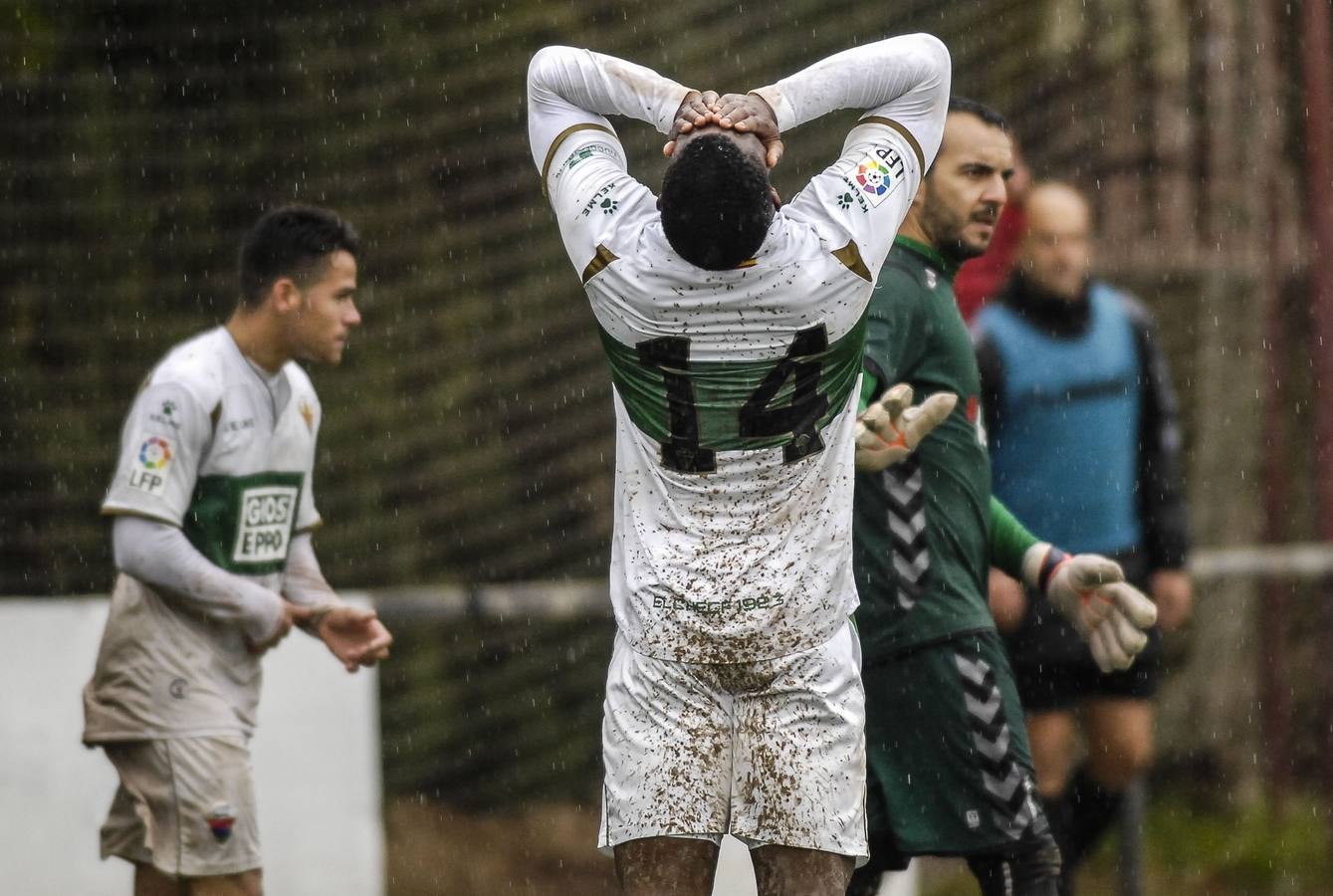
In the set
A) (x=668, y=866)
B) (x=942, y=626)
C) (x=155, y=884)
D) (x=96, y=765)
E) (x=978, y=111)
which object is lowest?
(x=155, y=884)

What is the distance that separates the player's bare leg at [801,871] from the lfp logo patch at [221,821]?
1637 millimetres

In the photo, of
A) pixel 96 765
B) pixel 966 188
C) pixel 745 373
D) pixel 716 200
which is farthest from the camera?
pixel 96 765

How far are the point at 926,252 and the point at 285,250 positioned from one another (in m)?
1.68

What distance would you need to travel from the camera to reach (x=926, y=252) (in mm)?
4254

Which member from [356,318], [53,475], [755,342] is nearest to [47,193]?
[53,475]

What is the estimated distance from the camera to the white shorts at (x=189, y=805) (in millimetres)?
4523

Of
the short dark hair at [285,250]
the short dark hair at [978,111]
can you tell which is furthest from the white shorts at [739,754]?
the short dark hair at [285,250]

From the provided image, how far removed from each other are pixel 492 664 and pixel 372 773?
2.03 meters

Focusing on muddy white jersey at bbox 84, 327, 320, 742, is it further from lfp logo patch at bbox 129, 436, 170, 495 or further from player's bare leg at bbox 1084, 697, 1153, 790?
player's bare leg at bbox 1084, 697, 1153, 790

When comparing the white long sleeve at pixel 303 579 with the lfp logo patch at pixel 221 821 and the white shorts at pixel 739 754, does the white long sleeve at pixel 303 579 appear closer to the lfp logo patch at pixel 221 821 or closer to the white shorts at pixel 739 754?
the lfp logo patch at pixel 221 821

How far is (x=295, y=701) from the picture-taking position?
244 inches

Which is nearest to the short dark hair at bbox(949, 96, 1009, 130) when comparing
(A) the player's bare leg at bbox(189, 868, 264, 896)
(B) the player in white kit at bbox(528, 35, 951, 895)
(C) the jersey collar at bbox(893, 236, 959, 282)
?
(C) the jersey collar at bbox(893, 236, 959, 282)

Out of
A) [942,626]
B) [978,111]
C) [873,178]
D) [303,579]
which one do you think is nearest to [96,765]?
[303,579]

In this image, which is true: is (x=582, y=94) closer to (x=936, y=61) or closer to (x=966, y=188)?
(x=936, y=61)
